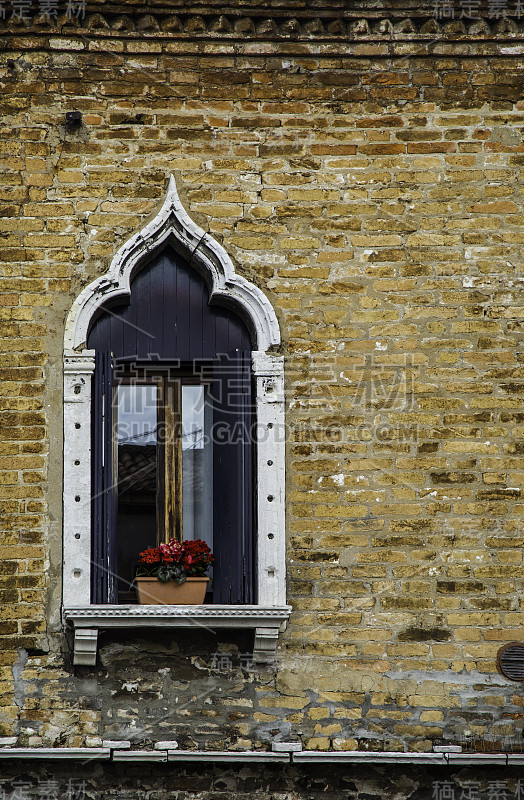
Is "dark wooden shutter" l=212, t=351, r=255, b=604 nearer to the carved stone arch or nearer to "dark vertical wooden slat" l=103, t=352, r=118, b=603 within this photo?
the carved stone arch

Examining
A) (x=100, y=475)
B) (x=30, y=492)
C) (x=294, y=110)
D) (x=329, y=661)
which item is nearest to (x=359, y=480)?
(x=329, y=661)

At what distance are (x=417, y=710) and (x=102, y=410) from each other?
102 inches

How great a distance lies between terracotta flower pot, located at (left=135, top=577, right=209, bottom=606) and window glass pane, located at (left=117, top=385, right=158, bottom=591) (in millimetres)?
297

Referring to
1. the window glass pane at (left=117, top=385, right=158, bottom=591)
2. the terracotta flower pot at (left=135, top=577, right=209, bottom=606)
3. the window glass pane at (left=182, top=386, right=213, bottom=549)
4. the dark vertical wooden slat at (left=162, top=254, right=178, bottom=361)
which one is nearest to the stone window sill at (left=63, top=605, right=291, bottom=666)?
the terracotta flower pot at (left=135, top=577, right=209, bottom=606)

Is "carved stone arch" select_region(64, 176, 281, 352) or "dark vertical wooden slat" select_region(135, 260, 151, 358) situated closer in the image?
"carved stone arch" select_region(64, 176, 281, 352)

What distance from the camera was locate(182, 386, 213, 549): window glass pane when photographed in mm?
6531

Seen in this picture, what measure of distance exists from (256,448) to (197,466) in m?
0.45

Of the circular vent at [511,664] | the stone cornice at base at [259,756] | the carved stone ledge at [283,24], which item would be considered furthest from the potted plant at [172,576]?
the carved stone ledge at [283,24]

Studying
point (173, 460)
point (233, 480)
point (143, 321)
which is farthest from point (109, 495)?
point (143, 321)

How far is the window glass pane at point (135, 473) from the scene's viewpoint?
6.45 metres

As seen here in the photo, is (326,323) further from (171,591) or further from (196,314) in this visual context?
(171,591)

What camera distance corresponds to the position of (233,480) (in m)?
6.38

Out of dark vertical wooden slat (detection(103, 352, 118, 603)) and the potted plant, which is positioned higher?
dark vertical wooden slat (detection(103, 352, 118, 603))

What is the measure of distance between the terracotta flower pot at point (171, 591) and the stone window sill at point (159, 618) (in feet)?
0.43
